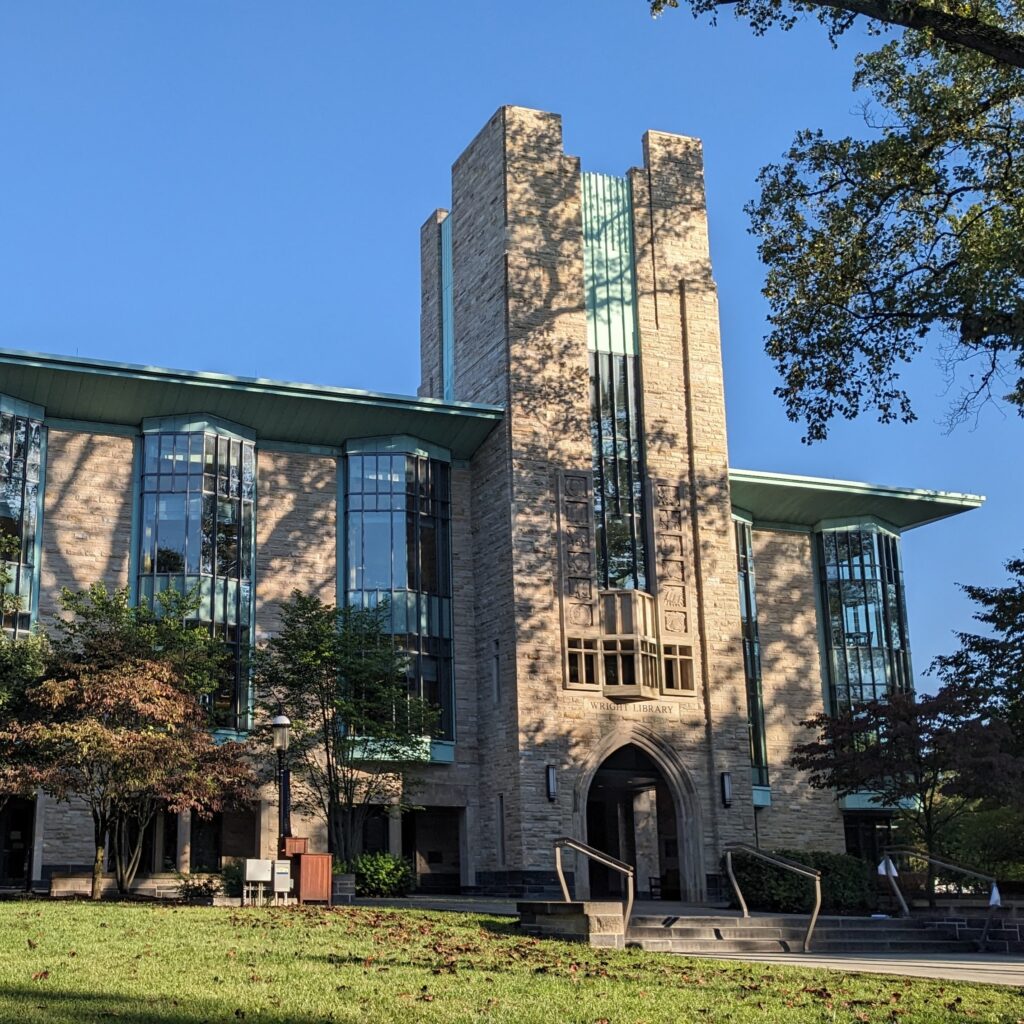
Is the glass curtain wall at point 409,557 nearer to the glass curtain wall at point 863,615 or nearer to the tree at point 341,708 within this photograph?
the tree at point 341,708

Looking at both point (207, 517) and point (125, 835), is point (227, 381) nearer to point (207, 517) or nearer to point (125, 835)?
point (207, 517)

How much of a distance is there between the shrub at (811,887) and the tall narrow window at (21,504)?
17236 mm

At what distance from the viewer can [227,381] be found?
106 ft

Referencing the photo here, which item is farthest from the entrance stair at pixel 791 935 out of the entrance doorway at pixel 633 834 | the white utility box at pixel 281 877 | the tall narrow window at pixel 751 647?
the tall narrow window at pixel 751 647

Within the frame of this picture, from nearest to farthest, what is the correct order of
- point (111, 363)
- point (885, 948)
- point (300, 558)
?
point (885, 948)
point (111, 363)
point (300, 558)

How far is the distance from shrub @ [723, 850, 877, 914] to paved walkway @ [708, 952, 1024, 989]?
7.99 metres

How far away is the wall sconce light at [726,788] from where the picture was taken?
32.9 m

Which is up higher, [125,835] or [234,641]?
[234,641]

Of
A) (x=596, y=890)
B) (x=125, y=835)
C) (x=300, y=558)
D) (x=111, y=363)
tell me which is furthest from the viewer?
(x=596, y=890)

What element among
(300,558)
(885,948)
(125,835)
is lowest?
(885,948)

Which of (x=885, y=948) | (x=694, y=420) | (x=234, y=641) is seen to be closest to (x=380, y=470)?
(x=234, y=641)

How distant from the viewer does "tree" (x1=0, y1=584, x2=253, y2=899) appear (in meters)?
23.1

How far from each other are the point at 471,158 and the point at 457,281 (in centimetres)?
343

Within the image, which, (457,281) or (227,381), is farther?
(457,281)
